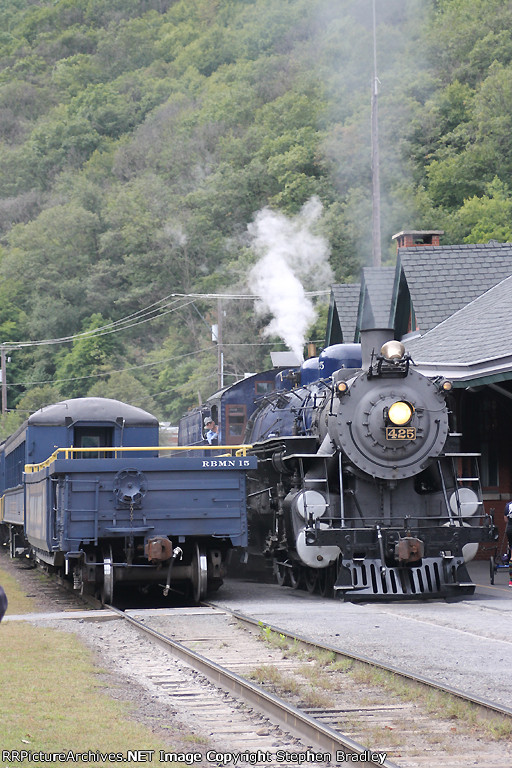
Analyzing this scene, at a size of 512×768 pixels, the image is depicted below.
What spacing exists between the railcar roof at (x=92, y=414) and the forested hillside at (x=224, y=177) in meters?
12.6

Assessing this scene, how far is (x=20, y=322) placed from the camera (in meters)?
68.7

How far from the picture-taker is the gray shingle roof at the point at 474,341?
14039 millimetres

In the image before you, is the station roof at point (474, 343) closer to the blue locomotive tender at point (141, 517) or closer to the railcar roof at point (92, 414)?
the blue locomotive tender at point (141, 517)

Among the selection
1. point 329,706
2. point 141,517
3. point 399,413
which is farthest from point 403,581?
point 329,706

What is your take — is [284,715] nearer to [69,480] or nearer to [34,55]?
[69,480]

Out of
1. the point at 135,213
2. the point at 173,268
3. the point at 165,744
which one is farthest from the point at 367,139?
the point at 165,744

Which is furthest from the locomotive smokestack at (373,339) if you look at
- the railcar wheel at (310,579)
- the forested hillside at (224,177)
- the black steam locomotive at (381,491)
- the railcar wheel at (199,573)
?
the forested hillside at (224,177)

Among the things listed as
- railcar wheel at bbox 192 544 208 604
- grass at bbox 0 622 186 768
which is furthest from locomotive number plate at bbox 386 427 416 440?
grass at bbox 0 622 186 768

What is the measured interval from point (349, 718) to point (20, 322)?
64.6 m

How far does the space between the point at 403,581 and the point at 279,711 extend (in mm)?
6155

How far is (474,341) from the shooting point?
16031 mm

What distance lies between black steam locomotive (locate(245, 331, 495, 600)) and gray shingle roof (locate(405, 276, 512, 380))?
1.33m

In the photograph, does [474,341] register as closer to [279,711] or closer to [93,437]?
[93,437]

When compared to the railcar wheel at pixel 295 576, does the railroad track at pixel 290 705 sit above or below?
below
